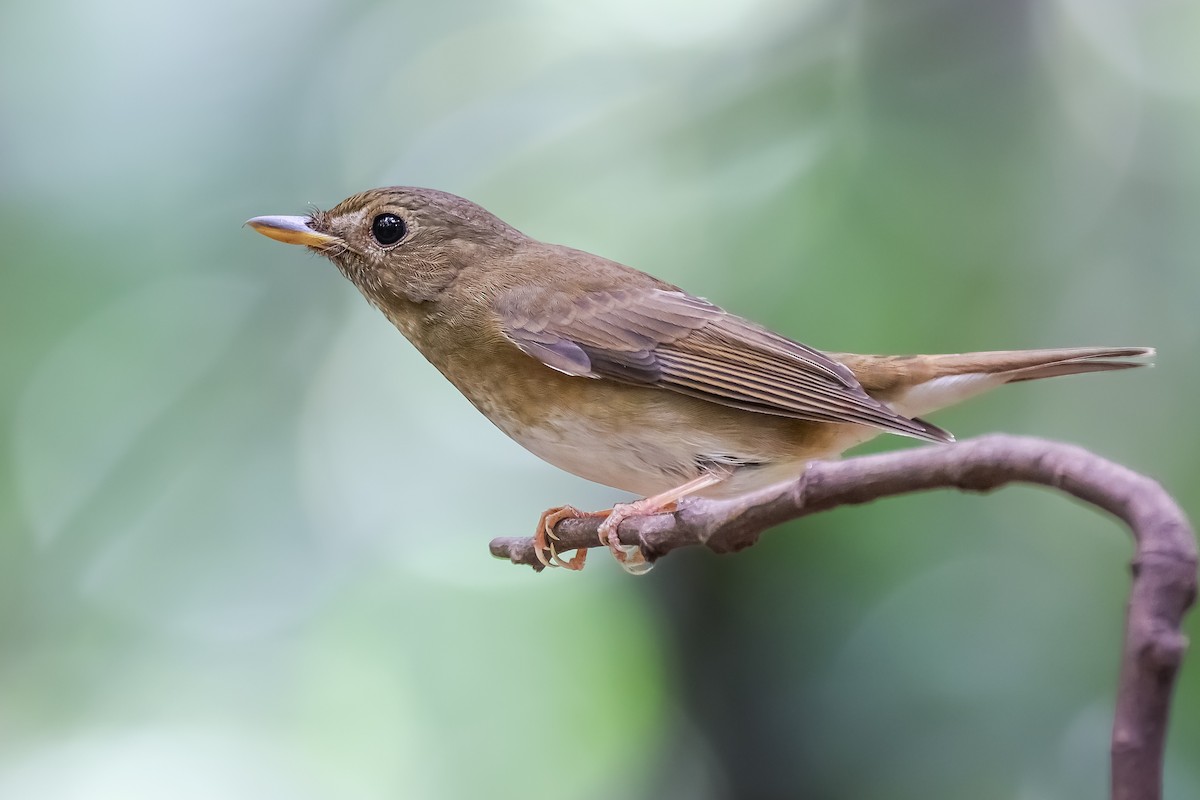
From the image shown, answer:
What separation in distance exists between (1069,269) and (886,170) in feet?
2.59

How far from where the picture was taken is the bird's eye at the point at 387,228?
304 cm

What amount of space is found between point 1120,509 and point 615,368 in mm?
1867

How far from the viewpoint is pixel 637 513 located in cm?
240

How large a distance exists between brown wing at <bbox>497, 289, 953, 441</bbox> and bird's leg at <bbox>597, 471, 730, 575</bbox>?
224mm

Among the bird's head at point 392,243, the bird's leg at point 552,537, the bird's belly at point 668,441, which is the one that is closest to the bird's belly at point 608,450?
the bird's belly at point 668,441

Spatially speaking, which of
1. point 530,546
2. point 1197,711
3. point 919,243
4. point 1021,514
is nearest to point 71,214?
point 530,546

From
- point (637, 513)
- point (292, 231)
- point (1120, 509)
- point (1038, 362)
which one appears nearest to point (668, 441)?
point (637, 513)

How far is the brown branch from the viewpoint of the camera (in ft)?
3.10

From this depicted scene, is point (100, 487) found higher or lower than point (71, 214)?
lower

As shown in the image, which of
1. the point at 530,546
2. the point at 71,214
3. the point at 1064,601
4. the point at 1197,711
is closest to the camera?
the point at 530,546

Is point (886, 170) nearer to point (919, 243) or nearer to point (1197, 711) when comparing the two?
point (919, 243)

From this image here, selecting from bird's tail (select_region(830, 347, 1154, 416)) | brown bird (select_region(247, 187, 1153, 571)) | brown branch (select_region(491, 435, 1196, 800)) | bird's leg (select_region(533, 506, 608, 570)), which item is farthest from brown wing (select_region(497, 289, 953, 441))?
brown branch (select_region(491, 435, 1196, 800))

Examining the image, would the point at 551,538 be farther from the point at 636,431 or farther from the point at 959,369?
the point at 959,369

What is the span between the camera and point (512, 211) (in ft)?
14.7
